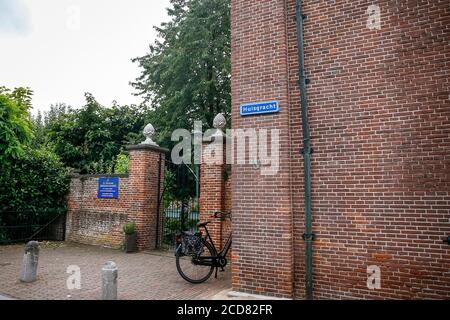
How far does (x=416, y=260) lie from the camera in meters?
4.92

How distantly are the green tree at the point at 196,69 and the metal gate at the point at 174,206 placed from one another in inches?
219

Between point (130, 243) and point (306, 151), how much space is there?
697cm

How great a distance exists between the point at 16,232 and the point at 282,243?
36.0ft

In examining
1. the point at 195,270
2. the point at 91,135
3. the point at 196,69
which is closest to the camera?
the point at 195,270

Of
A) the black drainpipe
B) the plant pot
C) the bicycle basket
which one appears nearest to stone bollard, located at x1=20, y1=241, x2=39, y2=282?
the bicycle basket

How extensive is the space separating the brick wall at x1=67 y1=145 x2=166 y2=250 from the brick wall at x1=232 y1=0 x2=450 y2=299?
539cm

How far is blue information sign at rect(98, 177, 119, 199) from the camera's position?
37.4 feet

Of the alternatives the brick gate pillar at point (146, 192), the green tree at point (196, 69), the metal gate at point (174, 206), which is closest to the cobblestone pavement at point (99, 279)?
the brick gate pillar at point (146, 192)

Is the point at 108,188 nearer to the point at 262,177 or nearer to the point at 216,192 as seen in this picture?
the point at 216,192

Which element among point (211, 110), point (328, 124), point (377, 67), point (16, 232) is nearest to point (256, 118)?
point (328, 124)

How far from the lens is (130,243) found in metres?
10.3

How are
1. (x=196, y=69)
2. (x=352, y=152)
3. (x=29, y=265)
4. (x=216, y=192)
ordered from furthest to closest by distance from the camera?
(x=196, y=69) < (x=216, y=192) < (x=29, y=265) < (x=352, y=152)

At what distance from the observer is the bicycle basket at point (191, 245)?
7039mm

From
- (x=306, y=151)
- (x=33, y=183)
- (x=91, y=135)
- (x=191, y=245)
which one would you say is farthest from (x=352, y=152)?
(x=91, y=135)
